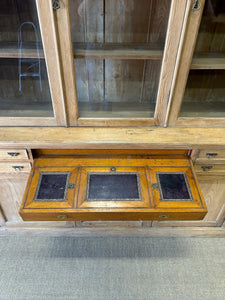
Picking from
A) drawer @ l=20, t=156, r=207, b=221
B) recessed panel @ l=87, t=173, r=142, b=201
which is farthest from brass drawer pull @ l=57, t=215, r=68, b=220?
recessed panel @ l=87, t=173, r=142, b=201

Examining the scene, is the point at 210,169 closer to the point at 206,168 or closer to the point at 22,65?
the point at 206,168

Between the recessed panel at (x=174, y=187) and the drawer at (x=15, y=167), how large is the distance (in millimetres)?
635

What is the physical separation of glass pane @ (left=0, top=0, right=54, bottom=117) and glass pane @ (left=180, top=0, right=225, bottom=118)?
0.65 meters

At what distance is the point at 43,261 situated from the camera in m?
1.46

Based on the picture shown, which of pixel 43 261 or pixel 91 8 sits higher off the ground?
pixel 91 8

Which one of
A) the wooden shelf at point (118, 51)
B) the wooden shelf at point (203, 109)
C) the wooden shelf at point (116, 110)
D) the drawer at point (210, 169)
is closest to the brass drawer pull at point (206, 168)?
the drawer at point (210, 169)

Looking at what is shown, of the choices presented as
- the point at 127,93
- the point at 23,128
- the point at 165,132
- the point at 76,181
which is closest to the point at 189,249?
the point at 165,132

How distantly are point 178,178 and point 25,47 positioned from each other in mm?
854

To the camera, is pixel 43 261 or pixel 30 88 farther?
pixel 43 261

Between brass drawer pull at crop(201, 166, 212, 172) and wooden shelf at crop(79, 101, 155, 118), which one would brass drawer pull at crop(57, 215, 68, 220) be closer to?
wooden shelf at crop(79, 101, 155, 118)

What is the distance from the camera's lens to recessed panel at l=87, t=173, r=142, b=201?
3.18 feet

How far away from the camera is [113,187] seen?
1003mm

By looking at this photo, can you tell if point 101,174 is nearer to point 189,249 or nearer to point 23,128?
point 23,128

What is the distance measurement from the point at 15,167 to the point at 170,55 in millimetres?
877
